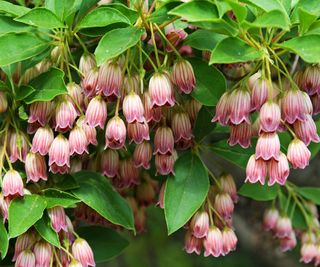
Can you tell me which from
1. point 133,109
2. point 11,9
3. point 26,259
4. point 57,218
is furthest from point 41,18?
point 26,259

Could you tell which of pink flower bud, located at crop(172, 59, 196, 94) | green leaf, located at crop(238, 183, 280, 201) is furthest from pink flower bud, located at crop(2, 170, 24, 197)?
green leaf, located at crop(238, 183, 280, 201)

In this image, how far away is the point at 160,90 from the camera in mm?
2143

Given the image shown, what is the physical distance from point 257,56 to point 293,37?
0.58 ft

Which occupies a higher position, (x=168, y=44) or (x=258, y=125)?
(x=168, y=44)

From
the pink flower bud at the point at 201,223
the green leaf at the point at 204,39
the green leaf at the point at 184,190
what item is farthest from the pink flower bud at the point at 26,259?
the green leaf at the point at 204,39

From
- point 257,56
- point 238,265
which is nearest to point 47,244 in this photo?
point 257,56

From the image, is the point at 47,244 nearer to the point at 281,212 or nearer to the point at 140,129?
the point at 140,129

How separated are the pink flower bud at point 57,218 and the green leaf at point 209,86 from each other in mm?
484

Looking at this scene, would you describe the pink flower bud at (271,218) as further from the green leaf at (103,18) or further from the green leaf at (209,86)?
the green leaf at (103,18)

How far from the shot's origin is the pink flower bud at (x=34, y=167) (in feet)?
7.41

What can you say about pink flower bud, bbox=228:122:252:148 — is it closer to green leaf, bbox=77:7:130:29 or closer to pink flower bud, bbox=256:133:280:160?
pink flower bud, bbox=256:133:280:160

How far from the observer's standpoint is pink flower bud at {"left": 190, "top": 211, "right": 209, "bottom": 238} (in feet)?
7.93

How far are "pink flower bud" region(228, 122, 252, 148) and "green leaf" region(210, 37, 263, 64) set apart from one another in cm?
28

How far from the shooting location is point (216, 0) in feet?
6.41
